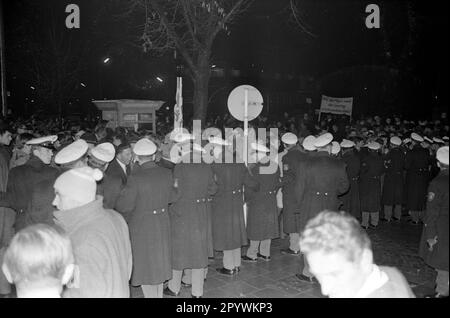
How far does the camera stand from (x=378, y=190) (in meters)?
9.30

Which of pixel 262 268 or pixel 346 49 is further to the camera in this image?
pixel 346 49

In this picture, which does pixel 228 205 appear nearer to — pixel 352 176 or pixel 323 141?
pixel 323 141

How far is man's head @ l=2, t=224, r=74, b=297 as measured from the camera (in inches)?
85.0

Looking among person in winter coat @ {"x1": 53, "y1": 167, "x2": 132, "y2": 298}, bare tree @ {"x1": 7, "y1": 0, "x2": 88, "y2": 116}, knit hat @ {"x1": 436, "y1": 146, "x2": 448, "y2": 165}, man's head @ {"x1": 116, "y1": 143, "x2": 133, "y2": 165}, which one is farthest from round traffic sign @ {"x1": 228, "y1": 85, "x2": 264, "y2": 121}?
bare tree @ {"x1": 7, "y1": 0, "x2": 88, "y2": 116}

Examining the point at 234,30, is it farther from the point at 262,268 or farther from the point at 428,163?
the point at 262,268

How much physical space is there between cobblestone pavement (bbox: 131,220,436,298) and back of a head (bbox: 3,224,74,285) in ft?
13.3

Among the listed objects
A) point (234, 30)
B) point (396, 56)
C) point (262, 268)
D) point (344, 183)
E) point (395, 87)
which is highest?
point (234, 30)

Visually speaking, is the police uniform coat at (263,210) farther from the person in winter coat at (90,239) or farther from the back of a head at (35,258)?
the back of a head at (35,258)

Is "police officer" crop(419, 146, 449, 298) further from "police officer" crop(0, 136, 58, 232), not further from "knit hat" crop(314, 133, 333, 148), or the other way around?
"police officer" crop(0, 136, 58, 232)

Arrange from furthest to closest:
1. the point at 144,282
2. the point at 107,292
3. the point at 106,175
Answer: the point at 106,175
the point at 144,282
the point at 107,292

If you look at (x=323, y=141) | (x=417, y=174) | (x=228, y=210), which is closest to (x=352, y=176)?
(x=417, y=174)

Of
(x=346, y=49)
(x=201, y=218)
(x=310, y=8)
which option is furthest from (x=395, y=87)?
(x=201, y=218)

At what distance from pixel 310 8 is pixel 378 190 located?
13.9m

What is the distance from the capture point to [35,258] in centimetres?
216
